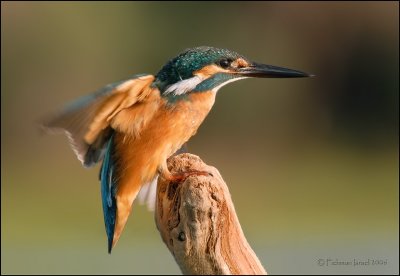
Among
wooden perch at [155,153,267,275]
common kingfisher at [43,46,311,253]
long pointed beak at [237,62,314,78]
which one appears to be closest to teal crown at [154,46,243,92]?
common kingfisher at [43,46,311,253]

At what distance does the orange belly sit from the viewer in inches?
137

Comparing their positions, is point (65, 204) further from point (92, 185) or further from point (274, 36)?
A: point (274, 36)

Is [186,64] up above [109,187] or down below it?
above

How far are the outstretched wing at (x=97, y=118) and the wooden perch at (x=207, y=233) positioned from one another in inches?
21.3

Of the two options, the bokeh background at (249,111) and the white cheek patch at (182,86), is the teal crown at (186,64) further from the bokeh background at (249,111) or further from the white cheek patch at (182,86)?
the bokeh background at (249,111)

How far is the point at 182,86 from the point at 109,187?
0.41m

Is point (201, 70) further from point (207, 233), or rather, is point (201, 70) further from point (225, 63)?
point (207, 233)

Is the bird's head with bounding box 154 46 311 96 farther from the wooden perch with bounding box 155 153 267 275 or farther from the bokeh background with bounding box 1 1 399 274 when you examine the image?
the bokeh background with bounding box 1 1 399 274

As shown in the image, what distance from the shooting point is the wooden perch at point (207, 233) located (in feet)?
9.20

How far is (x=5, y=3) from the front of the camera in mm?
7840

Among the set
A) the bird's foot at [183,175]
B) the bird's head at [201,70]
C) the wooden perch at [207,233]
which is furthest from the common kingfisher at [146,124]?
the wooden perch at [207,233]

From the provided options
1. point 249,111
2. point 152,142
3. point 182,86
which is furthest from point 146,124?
point 249,111

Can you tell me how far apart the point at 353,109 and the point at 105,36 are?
2.01 metres

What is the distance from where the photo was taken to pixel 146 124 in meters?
3.51
